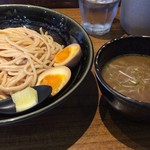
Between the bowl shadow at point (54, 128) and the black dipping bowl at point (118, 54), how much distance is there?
0.13 m

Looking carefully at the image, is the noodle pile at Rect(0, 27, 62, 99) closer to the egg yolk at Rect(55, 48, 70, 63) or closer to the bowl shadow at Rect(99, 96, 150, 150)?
the egg yolk at Rect(55, 48, 70, 63)

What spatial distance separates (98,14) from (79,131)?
0.67 metres

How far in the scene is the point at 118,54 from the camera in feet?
3.17

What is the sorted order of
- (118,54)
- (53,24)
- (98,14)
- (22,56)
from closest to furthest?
(118,54) → (22,56) → (53,24) → (98,14)

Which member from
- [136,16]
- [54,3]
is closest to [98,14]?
→ [136,16]

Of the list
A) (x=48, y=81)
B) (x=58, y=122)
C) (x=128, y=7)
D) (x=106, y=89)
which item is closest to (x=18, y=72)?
(x=48, y=81)

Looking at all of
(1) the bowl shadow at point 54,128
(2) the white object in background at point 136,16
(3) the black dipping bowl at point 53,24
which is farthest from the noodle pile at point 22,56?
(2) the white object in background at point 136,16

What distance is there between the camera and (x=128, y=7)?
1.25m

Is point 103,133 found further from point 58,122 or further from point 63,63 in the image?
point 63,63

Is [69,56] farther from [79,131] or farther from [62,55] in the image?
[79,131]

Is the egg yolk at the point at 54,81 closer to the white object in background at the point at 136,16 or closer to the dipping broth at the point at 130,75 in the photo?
the dipping broth at the point at 130,75

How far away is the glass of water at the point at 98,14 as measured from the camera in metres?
1.27

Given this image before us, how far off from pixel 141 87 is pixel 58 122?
0.30 meters

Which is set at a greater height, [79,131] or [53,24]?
[53,24]
